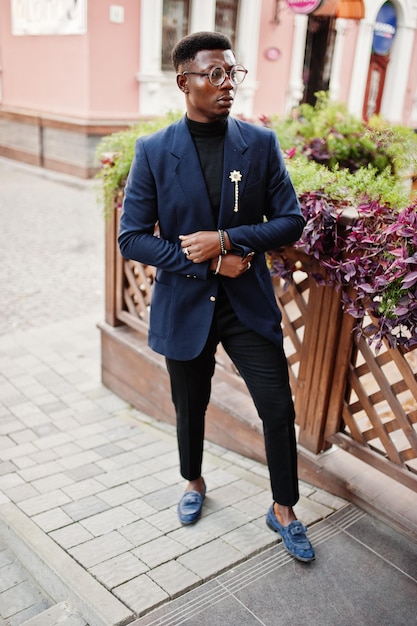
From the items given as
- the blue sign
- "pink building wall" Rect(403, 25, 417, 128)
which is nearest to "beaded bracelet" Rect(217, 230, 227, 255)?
the blue sign

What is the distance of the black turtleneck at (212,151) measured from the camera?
2.36m

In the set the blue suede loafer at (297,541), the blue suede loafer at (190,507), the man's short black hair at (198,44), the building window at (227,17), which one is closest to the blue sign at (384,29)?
the building window at (227,17)

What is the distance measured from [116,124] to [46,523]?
10.3m

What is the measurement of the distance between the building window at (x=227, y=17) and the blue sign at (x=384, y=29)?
4850mm

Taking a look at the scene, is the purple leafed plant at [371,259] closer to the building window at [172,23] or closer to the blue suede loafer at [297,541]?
the blue suede loafer at [297,541]

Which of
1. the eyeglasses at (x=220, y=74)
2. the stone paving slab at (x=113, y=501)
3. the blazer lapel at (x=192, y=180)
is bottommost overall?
the stone paving slab at (x=113, y=501)

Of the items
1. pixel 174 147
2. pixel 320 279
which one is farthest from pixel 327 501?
pixel 174 147

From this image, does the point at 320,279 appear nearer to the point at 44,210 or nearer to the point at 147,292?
the point at 147,292

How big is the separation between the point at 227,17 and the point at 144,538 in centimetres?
1316

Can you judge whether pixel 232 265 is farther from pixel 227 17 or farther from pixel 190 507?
pixel 227 17

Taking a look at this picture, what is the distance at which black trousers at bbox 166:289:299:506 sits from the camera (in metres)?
2.44

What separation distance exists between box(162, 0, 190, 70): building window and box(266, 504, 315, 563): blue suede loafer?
454 inches

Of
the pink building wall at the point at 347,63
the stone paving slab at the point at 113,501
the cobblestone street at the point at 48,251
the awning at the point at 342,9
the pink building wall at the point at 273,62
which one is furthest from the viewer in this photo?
the pink building wall at the point at 347,63

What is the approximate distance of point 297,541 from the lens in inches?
101
